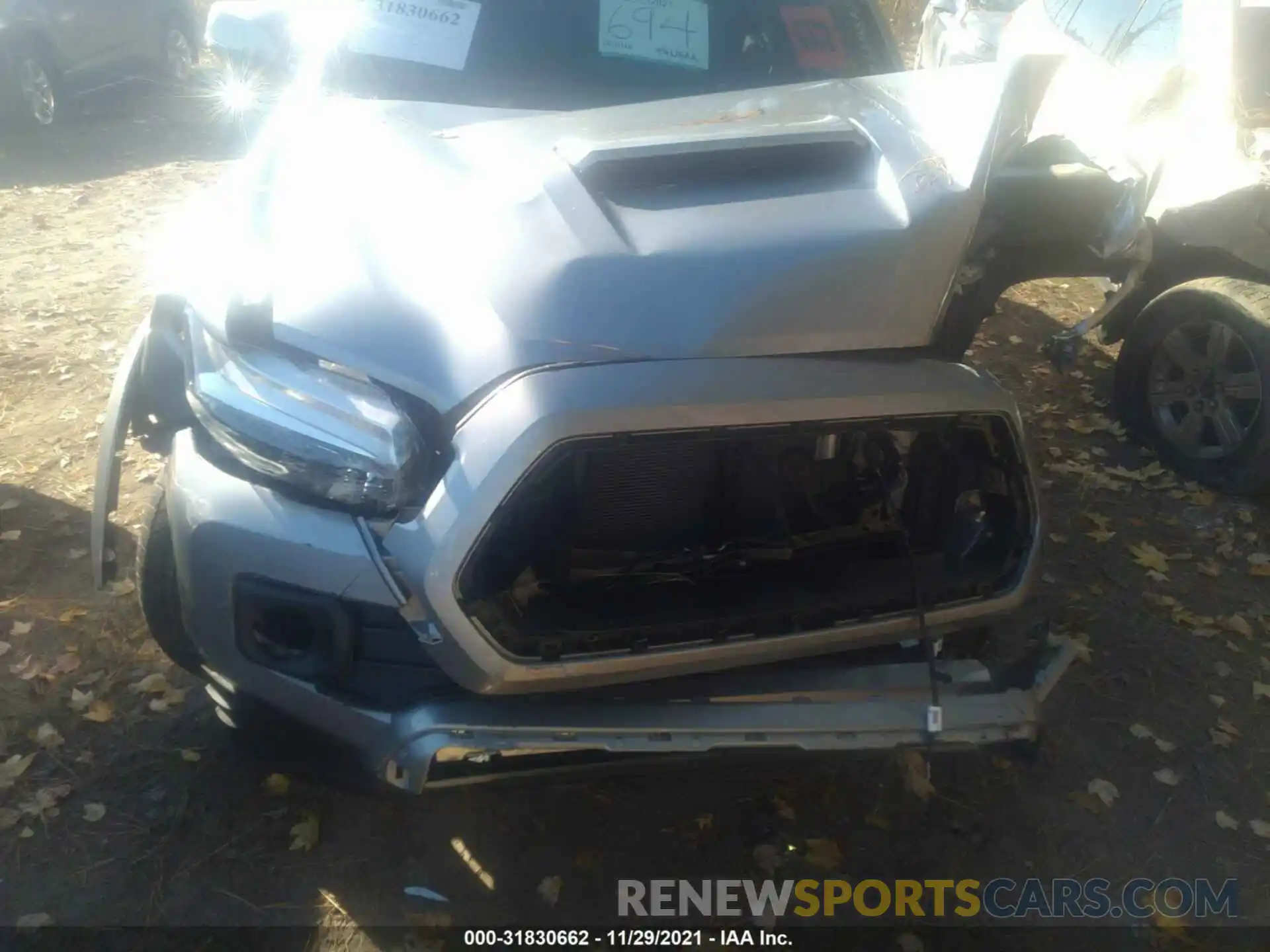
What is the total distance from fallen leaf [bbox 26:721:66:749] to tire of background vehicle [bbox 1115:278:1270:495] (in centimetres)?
423

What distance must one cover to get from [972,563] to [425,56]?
7.10 feet

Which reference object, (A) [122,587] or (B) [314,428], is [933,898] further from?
(A) [122,587]

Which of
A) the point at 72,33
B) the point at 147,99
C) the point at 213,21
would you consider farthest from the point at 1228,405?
the point at 147,99

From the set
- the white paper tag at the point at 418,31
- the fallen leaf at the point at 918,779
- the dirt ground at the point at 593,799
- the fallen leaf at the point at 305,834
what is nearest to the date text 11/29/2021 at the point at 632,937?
the dirt ground at the point at 593,799

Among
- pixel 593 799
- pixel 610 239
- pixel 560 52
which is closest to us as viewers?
pixel 610 239

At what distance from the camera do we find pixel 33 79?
8539mm

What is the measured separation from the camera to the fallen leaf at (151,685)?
9.61ft

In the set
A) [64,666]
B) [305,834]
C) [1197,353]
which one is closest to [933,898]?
[305,834]

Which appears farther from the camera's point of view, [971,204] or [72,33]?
[72,33]

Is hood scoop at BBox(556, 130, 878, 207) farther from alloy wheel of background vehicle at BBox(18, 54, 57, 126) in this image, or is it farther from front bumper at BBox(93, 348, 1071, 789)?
alloy wheel of background vehicle at BBox(18, 54, 57, 126)

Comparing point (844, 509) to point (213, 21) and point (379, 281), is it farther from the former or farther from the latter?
point (213, 21)

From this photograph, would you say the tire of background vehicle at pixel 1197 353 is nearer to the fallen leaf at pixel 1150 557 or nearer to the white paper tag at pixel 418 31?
the fallen leaf at pixel 1150 557

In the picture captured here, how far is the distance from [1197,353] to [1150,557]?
3.38 feet

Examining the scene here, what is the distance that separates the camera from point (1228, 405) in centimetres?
416
